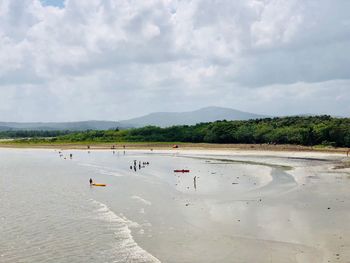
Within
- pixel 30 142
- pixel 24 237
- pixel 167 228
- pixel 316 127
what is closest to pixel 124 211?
pixel 167 228

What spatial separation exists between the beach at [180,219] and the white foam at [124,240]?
0.19ft

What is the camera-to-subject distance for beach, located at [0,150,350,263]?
26.3 meters

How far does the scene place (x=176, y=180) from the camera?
196ft

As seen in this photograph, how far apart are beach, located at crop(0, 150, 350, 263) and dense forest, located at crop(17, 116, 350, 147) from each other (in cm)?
5088

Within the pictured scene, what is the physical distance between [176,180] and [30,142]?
13357 cm

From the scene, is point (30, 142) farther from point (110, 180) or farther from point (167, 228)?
point (167, 228)

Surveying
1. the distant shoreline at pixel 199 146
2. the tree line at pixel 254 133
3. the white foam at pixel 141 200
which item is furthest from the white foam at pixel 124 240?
the tree line at pixel 254 133

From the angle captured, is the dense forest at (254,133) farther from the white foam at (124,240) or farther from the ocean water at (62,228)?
the white foam at (124,240)

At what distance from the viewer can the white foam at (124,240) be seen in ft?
84.1

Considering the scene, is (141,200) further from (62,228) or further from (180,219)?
(62,228)

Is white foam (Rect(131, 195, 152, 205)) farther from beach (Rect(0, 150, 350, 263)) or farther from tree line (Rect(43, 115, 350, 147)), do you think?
tree line (Rect(43, 115, 350, 147))

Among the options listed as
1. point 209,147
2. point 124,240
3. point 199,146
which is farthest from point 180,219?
point 199,146

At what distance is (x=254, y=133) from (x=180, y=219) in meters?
95.9

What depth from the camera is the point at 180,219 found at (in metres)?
34.9
